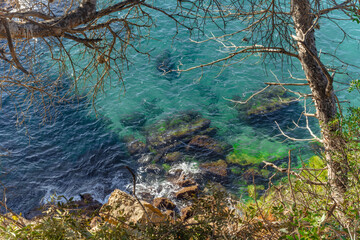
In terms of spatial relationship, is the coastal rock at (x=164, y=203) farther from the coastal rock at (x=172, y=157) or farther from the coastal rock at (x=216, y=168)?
the coastal rock at (x=172, y=157)

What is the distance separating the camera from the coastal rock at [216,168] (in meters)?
10.4

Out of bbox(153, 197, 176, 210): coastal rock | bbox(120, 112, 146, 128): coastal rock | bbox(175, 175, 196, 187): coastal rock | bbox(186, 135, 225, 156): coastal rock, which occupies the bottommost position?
bbox(153, 197, 176, 210): coastal rock

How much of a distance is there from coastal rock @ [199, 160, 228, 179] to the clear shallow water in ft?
2.94

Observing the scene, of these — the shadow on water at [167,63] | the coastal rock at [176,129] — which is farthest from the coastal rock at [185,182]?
the shadow on water at [167,63]

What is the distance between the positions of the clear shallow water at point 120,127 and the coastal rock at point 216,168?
2.94 ft

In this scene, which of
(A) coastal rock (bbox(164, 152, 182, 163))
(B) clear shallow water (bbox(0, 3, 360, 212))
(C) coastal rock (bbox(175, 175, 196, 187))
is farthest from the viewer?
(A) coastal rock (bbox(164, 152, 182, 163))

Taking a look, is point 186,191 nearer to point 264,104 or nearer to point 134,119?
point 134,119

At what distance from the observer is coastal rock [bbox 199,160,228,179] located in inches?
408

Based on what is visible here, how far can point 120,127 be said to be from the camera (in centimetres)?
1259

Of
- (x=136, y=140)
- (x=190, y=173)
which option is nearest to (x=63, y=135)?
(x=136, y=140)

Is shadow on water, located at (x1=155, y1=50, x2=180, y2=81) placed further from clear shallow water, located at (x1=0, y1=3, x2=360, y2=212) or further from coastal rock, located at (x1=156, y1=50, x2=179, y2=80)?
clear shallow water, located at (x1=0, y1=3, x2=360, y2=212)

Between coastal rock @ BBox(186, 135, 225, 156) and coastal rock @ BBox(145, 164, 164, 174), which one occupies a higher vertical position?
coastal rock @ BBox(186, 135, 225, 156)

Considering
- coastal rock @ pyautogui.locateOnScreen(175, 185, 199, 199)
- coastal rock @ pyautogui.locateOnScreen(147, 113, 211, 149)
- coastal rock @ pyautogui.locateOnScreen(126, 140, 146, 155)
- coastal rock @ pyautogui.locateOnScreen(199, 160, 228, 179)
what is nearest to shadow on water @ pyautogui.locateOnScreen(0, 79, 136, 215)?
coastal rock @ pyautogui.locateOnScreen(126, 140, 146, 155)

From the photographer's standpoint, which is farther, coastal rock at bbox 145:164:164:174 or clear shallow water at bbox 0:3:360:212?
coastal rock at bbox 145:164:164:174
